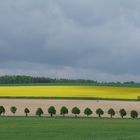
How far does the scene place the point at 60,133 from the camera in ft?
121

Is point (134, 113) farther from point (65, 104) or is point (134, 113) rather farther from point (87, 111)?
point (65, 104)

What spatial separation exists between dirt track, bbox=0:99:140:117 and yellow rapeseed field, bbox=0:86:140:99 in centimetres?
440

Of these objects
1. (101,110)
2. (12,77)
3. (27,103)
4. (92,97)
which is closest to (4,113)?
(27,103)

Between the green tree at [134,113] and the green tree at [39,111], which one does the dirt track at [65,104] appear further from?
the green tree at [134,113]

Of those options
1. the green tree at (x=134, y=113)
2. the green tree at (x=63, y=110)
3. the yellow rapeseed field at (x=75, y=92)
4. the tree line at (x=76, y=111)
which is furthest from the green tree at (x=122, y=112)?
the yellow rapeseed field at (x=75, y=92)

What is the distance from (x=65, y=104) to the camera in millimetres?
68000

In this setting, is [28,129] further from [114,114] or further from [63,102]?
[63,102]

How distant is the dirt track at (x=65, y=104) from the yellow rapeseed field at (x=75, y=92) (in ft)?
14.4

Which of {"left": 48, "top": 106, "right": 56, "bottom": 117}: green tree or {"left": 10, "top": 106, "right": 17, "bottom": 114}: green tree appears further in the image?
{"left": 10, "top": 106, "right": 17, "bottom": 114}: green tree

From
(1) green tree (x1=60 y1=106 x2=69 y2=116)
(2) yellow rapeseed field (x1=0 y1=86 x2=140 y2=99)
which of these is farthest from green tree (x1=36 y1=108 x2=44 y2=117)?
(2) yellow rapeseed field (x1=0 y1=86 x2=140 y2=99)

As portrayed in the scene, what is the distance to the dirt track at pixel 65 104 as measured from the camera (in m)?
64.9

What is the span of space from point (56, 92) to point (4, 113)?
635 inches

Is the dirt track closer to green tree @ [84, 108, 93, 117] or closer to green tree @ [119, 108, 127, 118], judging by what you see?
green tree @ [84, 108, 93, 117]

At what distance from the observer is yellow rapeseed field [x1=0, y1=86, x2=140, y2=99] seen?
76500 millimetres
